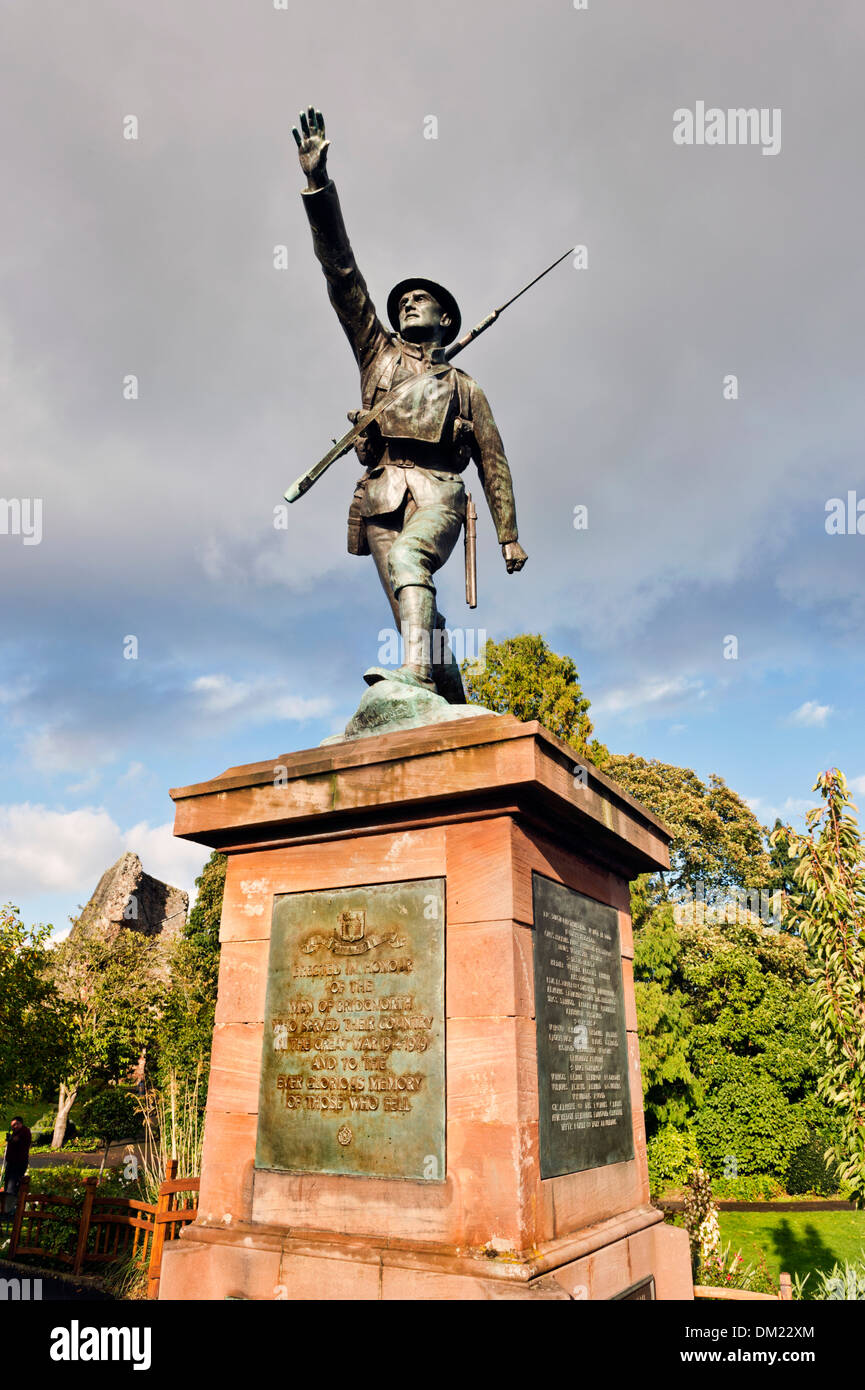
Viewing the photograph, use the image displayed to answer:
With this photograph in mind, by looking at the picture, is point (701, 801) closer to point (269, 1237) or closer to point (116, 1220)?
point (116, 1220)

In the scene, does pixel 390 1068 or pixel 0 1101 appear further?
pixel 0 1101

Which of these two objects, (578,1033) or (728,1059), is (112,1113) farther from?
(578,1033)

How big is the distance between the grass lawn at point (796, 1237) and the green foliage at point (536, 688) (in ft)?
29.6

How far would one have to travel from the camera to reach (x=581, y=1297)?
3.48 m

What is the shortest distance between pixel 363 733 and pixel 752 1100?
1916 centimetres

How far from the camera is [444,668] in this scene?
514cm

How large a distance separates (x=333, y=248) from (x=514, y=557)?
7.15 ft

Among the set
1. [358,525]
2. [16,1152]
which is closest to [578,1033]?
[358,525]

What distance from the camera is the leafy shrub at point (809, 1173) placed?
742 inches

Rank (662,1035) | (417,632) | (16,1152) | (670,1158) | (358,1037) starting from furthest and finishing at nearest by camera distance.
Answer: (662,1035)
(670,1158)
(16,1152)
(417,632)
(358,1037)

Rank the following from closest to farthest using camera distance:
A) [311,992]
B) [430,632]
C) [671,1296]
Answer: [311,992], [671,1296], [430,632]
